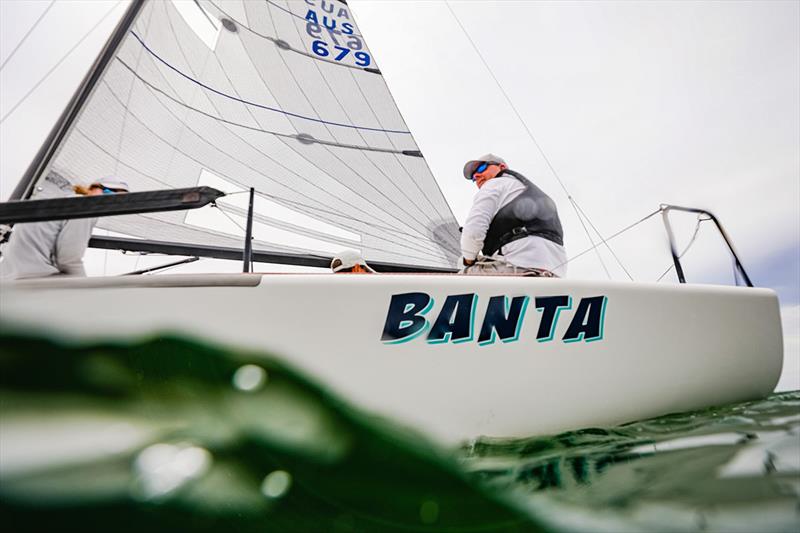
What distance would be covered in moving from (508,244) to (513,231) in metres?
0.06

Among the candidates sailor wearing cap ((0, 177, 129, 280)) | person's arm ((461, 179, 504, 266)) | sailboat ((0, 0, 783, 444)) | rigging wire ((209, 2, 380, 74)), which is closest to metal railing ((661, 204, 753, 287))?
sailboat ((0, 0, 783, 444))

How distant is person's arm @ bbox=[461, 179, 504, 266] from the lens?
181 cm

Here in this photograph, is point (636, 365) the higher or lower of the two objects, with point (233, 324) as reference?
higher

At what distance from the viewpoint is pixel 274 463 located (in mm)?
822

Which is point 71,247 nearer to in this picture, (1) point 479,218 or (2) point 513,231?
(1) point 479,218

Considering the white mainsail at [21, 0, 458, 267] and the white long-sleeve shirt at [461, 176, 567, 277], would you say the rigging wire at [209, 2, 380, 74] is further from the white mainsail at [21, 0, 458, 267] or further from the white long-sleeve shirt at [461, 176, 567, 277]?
the white long-sleeve shirt at [461, 176, 567, 277]

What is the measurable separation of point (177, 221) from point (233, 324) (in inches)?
102

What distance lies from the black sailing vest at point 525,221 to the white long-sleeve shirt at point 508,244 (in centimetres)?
2

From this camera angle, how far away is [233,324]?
0.94 metres

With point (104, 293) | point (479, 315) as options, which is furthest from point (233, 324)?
point (479, 315)

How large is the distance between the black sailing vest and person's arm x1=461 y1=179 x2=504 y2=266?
44mm

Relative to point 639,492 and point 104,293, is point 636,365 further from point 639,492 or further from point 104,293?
point 104,293

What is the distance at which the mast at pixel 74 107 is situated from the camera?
6.68ft

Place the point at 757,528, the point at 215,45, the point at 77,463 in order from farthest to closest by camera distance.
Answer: the point at 215,45
the point at 77,463
the point at 757,528
